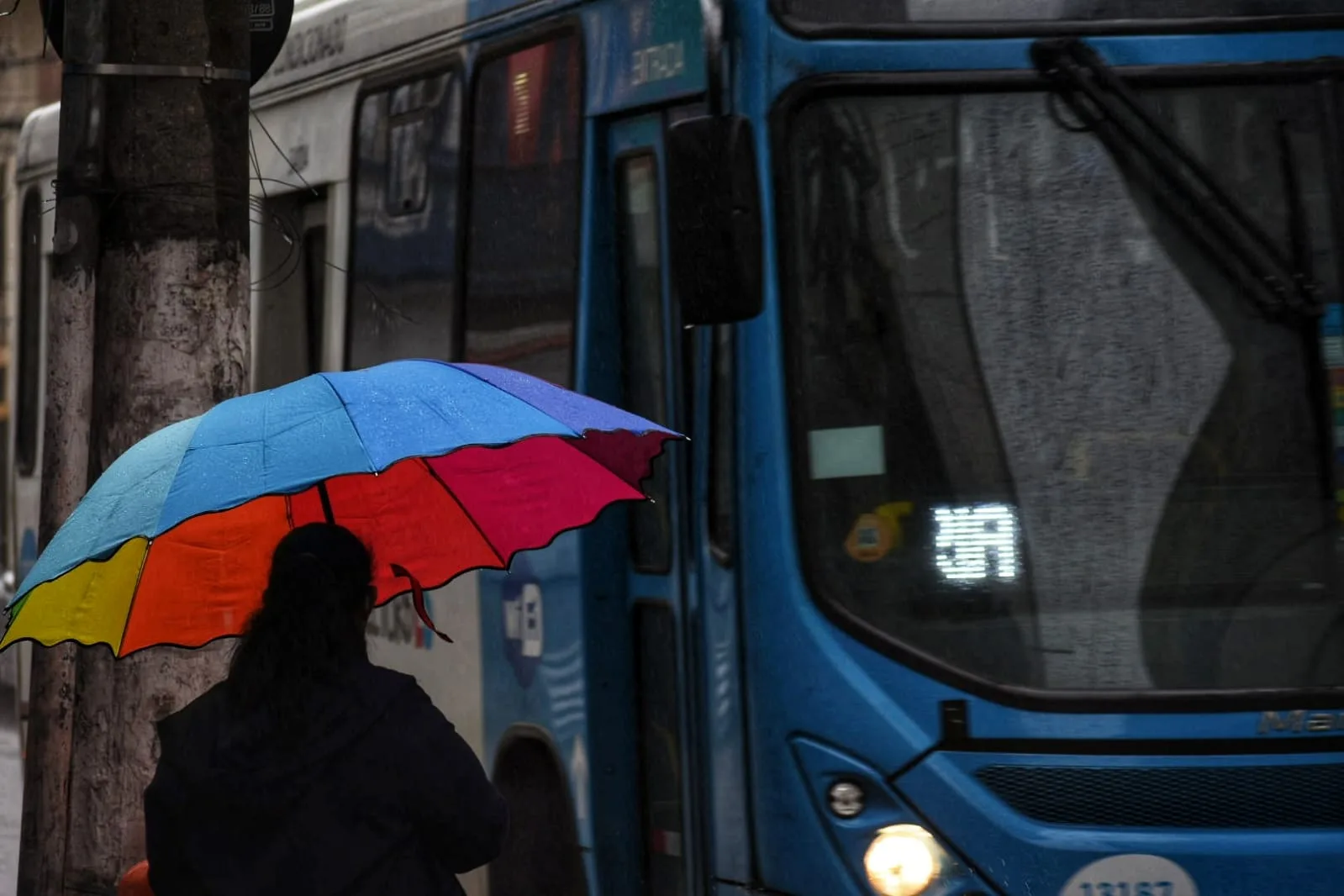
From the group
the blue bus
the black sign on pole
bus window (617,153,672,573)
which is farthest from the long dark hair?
the black sign on pole

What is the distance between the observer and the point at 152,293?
5.66 meters

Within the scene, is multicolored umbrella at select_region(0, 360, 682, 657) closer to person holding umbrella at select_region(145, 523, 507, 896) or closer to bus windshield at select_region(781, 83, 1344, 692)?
person holding umbrella at select_region(145, 523, 507, 896)

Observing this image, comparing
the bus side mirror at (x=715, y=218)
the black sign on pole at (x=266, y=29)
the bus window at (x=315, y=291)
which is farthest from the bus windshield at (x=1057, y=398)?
the bus window at (x=315, y=291)

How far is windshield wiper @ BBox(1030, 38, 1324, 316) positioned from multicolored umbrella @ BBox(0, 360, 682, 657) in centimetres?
128

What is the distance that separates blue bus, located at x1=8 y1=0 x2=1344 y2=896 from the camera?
507 centimetres

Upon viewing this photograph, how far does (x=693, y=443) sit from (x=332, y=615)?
1.98 metres

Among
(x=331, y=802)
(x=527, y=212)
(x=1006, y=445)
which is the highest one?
(x=527, y=212)

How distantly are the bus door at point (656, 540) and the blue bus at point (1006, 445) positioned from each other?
0.03 m

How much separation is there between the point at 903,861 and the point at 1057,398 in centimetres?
107

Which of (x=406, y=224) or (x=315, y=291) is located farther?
(x=315, y=291)

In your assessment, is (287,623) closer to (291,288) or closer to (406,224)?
(406,224)

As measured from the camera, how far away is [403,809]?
12.2ft

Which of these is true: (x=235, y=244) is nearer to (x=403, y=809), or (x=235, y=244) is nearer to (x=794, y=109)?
(x=794, y=109)

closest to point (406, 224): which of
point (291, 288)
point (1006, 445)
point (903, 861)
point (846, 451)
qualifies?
point (291, 288)
